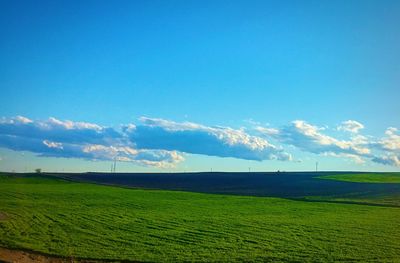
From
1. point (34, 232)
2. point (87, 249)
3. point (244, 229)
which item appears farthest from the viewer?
point (244, 229)

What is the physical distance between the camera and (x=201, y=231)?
38.8m

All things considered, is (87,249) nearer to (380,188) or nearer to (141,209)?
(141,209)

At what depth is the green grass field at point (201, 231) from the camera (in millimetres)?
30172

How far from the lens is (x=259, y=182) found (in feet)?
362

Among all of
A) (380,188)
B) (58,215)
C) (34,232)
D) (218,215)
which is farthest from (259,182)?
(34,232)

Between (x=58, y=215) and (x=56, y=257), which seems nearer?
(x=56, y=257)

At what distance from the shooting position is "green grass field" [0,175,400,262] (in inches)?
1188

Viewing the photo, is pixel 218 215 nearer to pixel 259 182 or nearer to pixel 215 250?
pixel 215 250

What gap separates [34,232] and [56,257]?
851cm

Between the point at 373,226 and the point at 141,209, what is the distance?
2633cm

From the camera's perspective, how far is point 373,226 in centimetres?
4294

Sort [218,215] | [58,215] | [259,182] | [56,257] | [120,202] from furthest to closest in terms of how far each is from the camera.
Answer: [259,182] → [120,202] → [218,215] → [58,215] → [56,257]

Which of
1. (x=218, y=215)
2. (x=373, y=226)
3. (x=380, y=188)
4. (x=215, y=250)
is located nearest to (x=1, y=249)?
(x=215, y=250)

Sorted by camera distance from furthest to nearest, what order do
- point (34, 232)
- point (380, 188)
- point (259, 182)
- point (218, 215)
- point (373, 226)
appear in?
point (259, 182) → point (380, 188) → point (218, 215) → point (373, 226) → point (34, 232)
